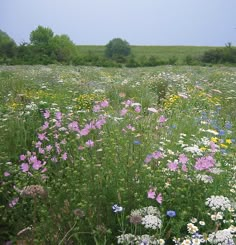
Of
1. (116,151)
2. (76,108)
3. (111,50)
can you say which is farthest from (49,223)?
(111,50)

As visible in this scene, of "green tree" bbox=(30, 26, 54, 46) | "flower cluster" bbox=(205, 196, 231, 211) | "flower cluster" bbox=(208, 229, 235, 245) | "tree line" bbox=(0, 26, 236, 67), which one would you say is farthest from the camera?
"green tree" bbox=(30, 26, 54, 46)

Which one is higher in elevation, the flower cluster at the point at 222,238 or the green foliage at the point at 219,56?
the flower cluster at the point at 222,238

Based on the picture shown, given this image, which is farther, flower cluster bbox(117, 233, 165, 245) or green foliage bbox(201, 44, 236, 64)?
green foliage bbox(201, 44, 236, 64)

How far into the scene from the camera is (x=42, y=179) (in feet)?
10.2

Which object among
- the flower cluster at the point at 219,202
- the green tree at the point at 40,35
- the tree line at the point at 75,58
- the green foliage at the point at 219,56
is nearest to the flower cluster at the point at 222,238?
the flower cluster at the point at 219,202

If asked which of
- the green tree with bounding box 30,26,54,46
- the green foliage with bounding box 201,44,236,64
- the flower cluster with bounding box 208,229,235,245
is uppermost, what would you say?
the green tree with bounding box 30,26,54,46

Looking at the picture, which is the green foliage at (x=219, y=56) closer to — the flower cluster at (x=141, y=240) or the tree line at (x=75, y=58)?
the tree line at (x=75, y=58)

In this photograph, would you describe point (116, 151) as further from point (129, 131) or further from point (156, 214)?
point (156, 214)

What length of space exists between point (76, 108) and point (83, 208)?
360 cm

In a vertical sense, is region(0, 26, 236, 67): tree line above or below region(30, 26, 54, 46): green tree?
below

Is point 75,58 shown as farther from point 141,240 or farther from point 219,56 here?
point 141,240

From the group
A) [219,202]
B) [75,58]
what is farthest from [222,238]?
[75,58]

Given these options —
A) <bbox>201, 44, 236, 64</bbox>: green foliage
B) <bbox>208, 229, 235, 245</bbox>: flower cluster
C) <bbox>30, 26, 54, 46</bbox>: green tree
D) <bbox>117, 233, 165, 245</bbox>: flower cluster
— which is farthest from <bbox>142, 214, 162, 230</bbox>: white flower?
<bbox>30, 26, 54, 46</bbox>: green tree

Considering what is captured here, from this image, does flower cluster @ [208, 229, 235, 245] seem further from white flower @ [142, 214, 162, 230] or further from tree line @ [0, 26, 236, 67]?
tree line @ [0, 26, 236, 67]
